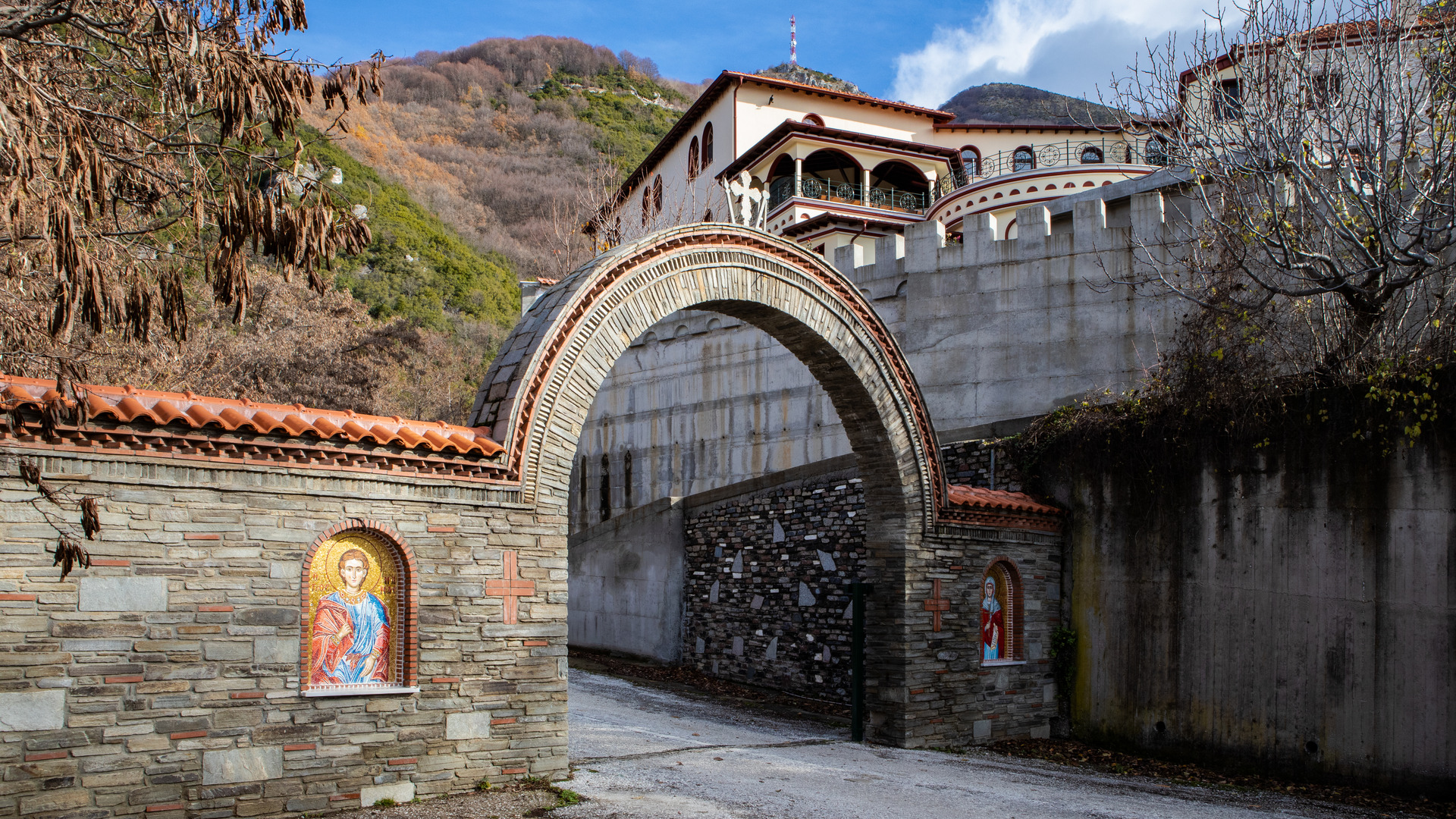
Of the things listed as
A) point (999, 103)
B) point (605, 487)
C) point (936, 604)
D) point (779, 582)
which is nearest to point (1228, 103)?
point (936, 604)

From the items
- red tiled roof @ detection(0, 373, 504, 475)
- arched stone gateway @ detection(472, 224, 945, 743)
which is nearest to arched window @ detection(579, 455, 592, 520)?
arched stone gateway @ detection(472, 224, 945, 743)

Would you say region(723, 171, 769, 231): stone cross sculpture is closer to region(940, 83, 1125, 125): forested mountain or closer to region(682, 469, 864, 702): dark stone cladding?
region(682, 469, 864, 702): dark stone cladding

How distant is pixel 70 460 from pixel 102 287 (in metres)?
1.45

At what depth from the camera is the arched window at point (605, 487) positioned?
2181cm

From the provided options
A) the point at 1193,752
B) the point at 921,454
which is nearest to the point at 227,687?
the point at 921,454

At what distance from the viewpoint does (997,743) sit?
11547 millimetres

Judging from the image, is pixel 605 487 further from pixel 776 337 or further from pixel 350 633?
pixel 350 633

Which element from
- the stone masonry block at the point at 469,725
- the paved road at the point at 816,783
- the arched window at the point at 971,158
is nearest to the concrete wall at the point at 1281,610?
the paved road at the point at 816,783

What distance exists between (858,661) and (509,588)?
15.4ft

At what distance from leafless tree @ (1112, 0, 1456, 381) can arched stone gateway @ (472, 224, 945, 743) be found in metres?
3.81

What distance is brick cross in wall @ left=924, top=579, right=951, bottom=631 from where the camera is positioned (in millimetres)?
11055

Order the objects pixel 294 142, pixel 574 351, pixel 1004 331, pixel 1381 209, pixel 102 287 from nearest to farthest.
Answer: pixel 102 287 → pixel 294 142 → pixel 574 351 → pixel 1381 209 → pixel 1004 331

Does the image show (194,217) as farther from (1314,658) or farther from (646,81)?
(646,81)

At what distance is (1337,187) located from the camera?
1102cm
